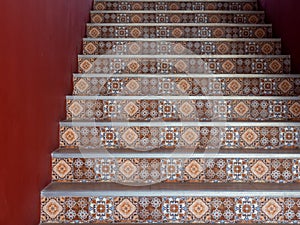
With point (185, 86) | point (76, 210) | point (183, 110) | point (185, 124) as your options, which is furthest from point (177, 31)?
point (76, 210)

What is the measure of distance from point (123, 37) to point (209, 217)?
6.43 ft

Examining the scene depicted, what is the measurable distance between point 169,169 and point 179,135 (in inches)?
11.1

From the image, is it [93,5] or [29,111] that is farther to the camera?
[93,5]

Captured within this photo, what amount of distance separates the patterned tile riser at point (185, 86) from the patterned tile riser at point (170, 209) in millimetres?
1016

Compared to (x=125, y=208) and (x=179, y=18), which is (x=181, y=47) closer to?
(x=179, y=18)

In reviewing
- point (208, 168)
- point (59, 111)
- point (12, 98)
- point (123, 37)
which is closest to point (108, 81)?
point (59, 111)

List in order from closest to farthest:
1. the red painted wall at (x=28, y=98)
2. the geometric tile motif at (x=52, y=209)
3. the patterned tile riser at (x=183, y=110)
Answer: the red painted wall at (x=28, y=98), the geometric tile motif at (x=52, y=209), the patterned tile riser at (x=183, y=110)

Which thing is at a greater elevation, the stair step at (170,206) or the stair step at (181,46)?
the stair step at (181,46)

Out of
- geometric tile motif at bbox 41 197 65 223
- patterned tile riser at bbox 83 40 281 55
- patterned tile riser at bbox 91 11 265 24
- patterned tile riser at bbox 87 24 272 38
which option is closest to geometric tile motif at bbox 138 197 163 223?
geometric tile motif at bbox 41 197 65 223

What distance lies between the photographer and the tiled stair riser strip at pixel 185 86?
286 cm

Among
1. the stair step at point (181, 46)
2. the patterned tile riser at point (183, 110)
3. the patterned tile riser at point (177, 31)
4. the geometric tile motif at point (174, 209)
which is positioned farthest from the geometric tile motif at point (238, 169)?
the patterned tile riser at point (177, 31)

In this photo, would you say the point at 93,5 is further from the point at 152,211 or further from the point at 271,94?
the point at 152,211

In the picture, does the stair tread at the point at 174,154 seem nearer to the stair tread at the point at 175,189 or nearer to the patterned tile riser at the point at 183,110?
the stair tread at the point at 175,189

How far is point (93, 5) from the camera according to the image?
12.8ft
